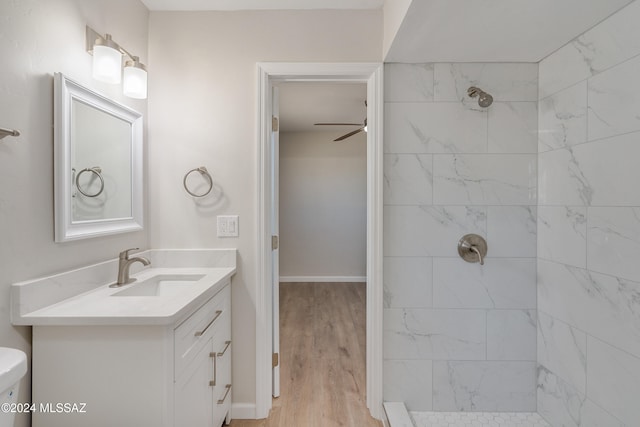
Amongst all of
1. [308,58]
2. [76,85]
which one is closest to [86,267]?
[76,85]

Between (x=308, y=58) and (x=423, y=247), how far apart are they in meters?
1.28

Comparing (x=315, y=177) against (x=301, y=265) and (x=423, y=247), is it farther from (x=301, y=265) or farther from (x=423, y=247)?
(x=423, y=247)

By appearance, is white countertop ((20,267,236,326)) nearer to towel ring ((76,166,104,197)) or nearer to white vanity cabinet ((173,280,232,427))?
white vanity cabinet ((173,280,232,427))

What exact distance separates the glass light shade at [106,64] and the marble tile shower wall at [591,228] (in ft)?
7.03

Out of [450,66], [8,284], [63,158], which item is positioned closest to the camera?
[8,284]

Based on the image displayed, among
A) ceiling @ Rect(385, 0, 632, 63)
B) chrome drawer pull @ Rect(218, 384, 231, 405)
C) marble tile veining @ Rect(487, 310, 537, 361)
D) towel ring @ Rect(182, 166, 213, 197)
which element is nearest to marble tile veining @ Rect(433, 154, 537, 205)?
ceiling @ Rect(385, 0, 632, 63)

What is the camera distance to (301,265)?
16.4 ft

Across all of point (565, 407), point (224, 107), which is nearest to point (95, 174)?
point (224, 107)

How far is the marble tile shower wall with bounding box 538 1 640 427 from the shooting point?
1.27m

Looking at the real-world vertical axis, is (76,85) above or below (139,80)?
below

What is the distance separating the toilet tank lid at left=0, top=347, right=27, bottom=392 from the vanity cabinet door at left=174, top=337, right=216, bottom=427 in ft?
1.52

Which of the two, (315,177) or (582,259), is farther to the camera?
(315,177)

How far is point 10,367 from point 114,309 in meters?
0.36

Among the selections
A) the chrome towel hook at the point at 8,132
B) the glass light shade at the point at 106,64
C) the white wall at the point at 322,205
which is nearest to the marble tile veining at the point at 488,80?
the glass light shade at the point at 106,64
